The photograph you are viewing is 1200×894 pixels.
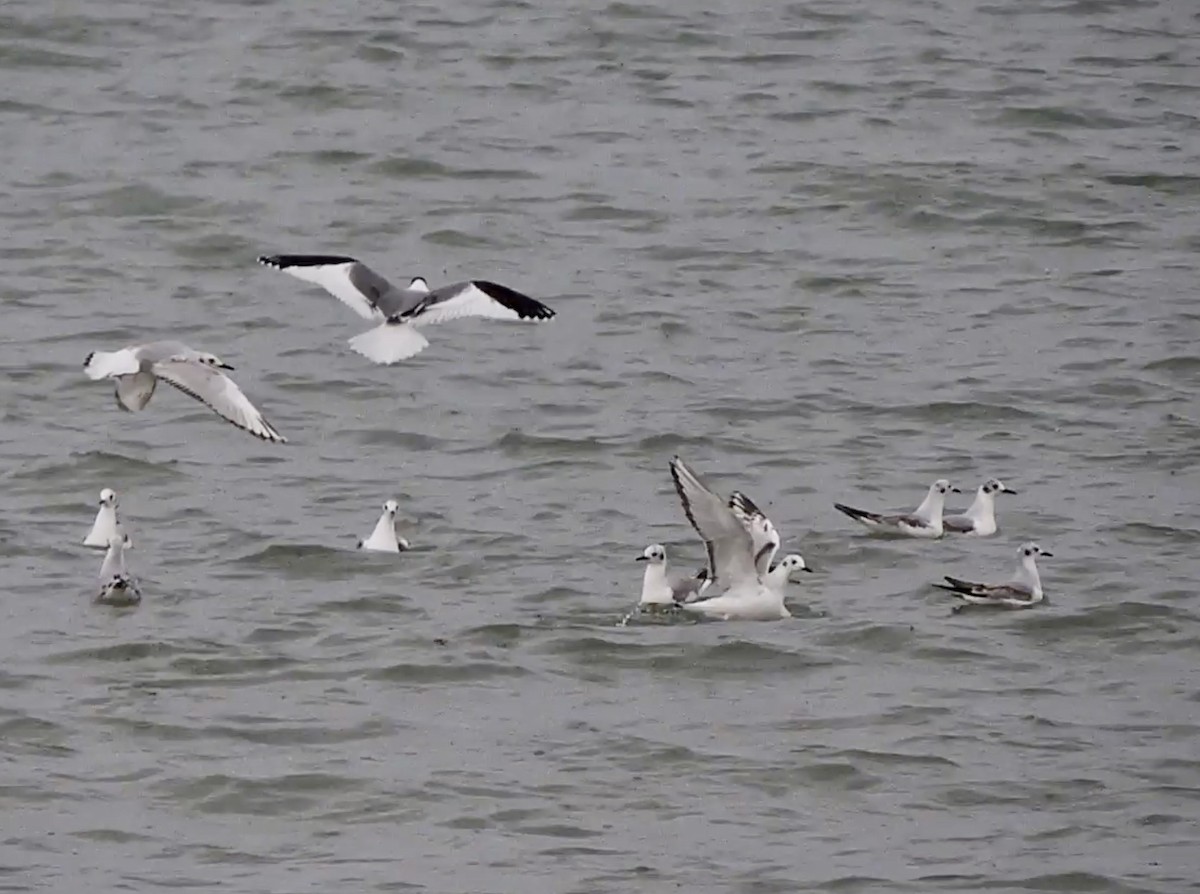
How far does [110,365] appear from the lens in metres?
12.6

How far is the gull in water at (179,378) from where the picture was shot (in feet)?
41.7

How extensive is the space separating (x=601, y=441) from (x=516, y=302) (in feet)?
9.26

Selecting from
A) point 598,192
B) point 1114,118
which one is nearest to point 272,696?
point 598,192

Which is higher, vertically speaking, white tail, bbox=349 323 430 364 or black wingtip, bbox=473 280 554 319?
black wingtip, bbox=473 280 554 319

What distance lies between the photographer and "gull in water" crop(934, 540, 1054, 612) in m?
13.1

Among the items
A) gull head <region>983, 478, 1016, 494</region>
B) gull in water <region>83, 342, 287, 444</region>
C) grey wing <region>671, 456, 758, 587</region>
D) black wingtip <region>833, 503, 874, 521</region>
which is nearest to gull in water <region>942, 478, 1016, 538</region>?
gull head <region>983, 478, 1016, 494</region>

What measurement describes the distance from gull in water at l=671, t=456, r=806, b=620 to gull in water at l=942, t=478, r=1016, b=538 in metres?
1.51

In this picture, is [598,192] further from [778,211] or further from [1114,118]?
[1114,118]

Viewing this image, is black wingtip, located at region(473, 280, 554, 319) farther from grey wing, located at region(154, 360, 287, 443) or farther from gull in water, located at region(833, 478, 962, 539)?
gull in water, located at region(833, 478, 962, 539)

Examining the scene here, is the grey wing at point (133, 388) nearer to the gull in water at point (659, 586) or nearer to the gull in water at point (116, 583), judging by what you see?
the gull in water at point (116, 583)

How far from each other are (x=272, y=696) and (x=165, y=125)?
11.8m

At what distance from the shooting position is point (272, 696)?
11.8 meters

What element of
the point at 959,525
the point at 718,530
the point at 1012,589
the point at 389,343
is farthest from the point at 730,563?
the point at 389,343

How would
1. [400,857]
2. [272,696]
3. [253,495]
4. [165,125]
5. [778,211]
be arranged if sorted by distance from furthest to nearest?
[165,125]
[778,211]
[253,495]
[272,696]
[400,857]
